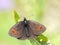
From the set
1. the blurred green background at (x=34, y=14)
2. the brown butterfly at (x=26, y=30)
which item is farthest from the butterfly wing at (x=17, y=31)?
the blurred green background at (x=34, y=14)

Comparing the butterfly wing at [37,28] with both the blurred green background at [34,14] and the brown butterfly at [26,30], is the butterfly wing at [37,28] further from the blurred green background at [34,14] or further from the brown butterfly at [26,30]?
the blurred green background at [34,14]

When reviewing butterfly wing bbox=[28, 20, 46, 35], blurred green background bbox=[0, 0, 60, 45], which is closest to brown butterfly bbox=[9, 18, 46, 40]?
butterfly wing bbox=[28, 20, 46, 35]

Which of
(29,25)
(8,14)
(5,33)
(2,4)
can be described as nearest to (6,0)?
(2,4)

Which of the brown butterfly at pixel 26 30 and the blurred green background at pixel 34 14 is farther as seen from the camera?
the blurred green background at pixel 34 14

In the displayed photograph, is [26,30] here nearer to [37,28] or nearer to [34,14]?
[37,28]

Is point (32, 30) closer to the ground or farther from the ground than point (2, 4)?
Answer: closer to the ground

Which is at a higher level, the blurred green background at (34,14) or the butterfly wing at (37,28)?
the blurred green background at (34,14)

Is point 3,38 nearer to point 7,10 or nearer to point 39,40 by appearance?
point 7,10

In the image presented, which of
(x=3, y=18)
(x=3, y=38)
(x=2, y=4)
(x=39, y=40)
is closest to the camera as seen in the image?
(x=39, y=40)
